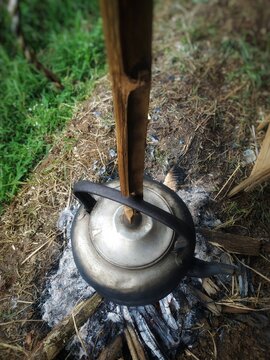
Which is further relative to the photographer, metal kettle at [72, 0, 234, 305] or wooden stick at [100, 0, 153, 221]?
metal kettle at [72, 0, 234, 305]

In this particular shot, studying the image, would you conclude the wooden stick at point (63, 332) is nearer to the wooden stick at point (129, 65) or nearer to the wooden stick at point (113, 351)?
the wooden stick at point (113, 351)

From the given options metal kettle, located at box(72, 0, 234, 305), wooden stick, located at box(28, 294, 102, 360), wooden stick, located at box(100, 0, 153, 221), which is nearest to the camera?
wooden stick, located at box(100, 0, 153, 221)

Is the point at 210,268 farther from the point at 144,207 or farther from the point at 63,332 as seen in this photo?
the point at 63,332

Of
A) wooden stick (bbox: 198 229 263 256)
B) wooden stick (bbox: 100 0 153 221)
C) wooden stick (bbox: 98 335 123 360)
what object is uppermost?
wooden stick (bbox: 100 0 153 221)

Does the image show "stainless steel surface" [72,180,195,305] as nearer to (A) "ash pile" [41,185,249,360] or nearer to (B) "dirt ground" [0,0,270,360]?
(A) "ash pile" [41,185,249,360]

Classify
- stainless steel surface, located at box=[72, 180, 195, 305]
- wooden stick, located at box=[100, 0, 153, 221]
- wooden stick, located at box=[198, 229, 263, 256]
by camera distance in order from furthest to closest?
wooden stick, located at box=[198, 229, 263, 256]
stainless steel surface, located at box=[72, 180, 195, 305]
wooden stick, located at box=[100, 0, 153, 221]

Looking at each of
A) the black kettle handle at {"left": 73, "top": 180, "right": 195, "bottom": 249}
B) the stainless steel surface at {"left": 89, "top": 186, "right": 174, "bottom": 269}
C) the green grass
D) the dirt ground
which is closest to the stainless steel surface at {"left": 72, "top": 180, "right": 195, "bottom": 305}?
the stainless steel surface at {"left": 89, "top": 186, "right": 174, "bottom": 269}

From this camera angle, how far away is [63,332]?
57.4 inches

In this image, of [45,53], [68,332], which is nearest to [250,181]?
[68,332]

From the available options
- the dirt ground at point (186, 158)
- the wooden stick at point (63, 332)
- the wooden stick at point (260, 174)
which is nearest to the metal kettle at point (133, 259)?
the wooden stick at point (63, 332)

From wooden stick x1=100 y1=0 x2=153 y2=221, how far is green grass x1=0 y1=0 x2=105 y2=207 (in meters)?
1.13

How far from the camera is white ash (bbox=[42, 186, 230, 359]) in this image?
4.89 ft

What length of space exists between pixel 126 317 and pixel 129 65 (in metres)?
1.14

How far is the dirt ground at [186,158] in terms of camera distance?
1.53 meters
